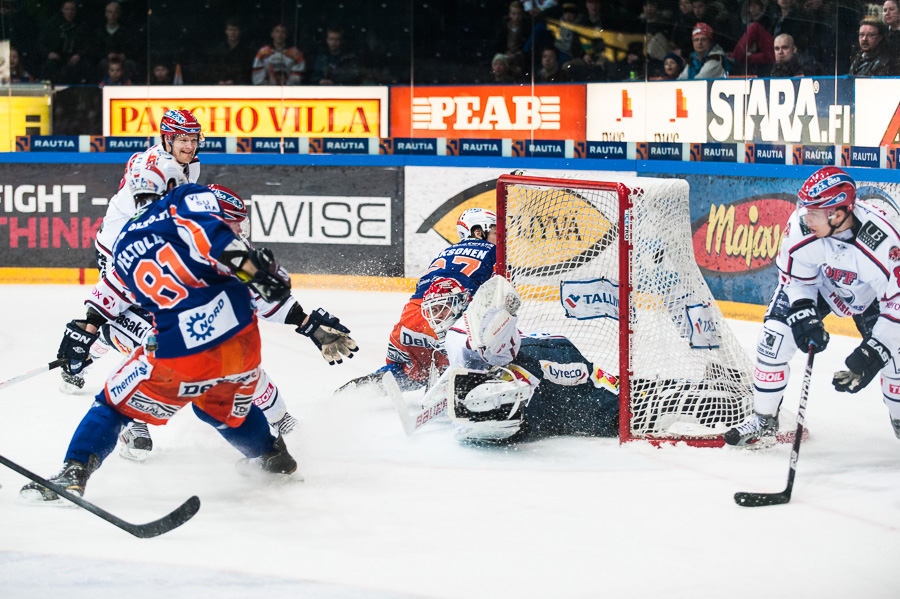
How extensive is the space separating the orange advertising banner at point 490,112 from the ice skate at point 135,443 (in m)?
6.27

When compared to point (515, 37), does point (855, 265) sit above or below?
below

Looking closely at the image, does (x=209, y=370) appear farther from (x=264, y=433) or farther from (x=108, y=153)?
(x=108, y=153)

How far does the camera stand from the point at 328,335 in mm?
3400

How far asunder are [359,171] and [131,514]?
15.8 ft

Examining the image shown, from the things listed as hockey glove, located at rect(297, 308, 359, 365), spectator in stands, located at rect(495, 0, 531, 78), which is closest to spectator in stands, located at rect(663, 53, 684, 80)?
spectator in stands, located at rect(495, 0, 531, 78)

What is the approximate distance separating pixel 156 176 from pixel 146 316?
557 millimetres

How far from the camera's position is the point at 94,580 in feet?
9.10

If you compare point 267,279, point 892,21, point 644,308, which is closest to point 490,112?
point 892,21

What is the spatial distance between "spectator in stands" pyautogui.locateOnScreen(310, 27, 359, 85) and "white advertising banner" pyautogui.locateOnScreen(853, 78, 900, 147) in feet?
16.2

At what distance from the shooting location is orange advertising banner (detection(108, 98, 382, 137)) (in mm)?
10211

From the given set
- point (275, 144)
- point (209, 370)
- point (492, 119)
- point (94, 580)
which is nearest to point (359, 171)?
point (275, 144)

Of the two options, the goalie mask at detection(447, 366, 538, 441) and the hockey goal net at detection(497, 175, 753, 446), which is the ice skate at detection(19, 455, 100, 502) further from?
Answer: the hockey goal net at detection(497, 175, 753, 446)

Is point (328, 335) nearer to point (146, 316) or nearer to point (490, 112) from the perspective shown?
point (146, 316)

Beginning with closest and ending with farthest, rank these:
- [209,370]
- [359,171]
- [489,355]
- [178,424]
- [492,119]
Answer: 1. [209,370]
2. [489,355]
3. [178,424]
4. [359,171]
5. [492,119]
